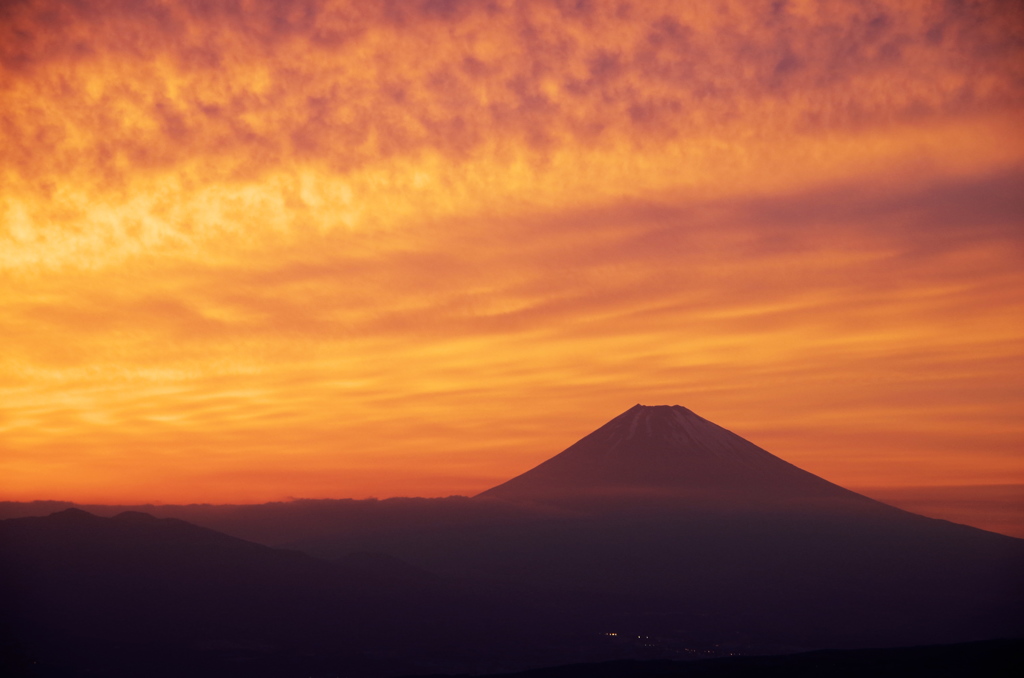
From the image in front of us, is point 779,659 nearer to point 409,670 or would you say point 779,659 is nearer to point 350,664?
point 409,670

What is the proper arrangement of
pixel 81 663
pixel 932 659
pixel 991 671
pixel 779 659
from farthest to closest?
pixel 81 663 < pixel 779 659 < pixel 932 659 < pixel 991 671

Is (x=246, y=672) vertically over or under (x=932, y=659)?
under

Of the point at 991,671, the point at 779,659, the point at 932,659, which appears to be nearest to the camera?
the point at 991,671

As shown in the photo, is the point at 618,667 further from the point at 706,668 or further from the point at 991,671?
the point at 991,671

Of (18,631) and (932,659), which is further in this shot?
(18,631)

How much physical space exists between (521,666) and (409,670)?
2135 centimetres

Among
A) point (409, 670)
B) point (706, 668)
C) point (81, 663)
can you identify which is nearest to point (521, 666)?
point (409, 670)

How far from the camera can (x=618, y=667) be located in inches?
5546

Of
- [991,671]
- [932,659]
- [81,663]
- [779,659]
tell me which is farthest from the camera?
[81,663]

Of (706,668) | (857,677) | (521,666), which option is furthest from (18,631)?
(857,677)

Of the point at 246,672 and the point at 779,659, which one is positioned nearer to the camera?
the point at 779,659

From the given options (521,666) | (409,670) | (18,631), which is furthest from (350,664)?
(18,631)

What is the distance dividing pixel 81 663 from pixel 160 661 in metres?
13.2

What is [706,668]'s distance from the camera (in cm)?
13088
